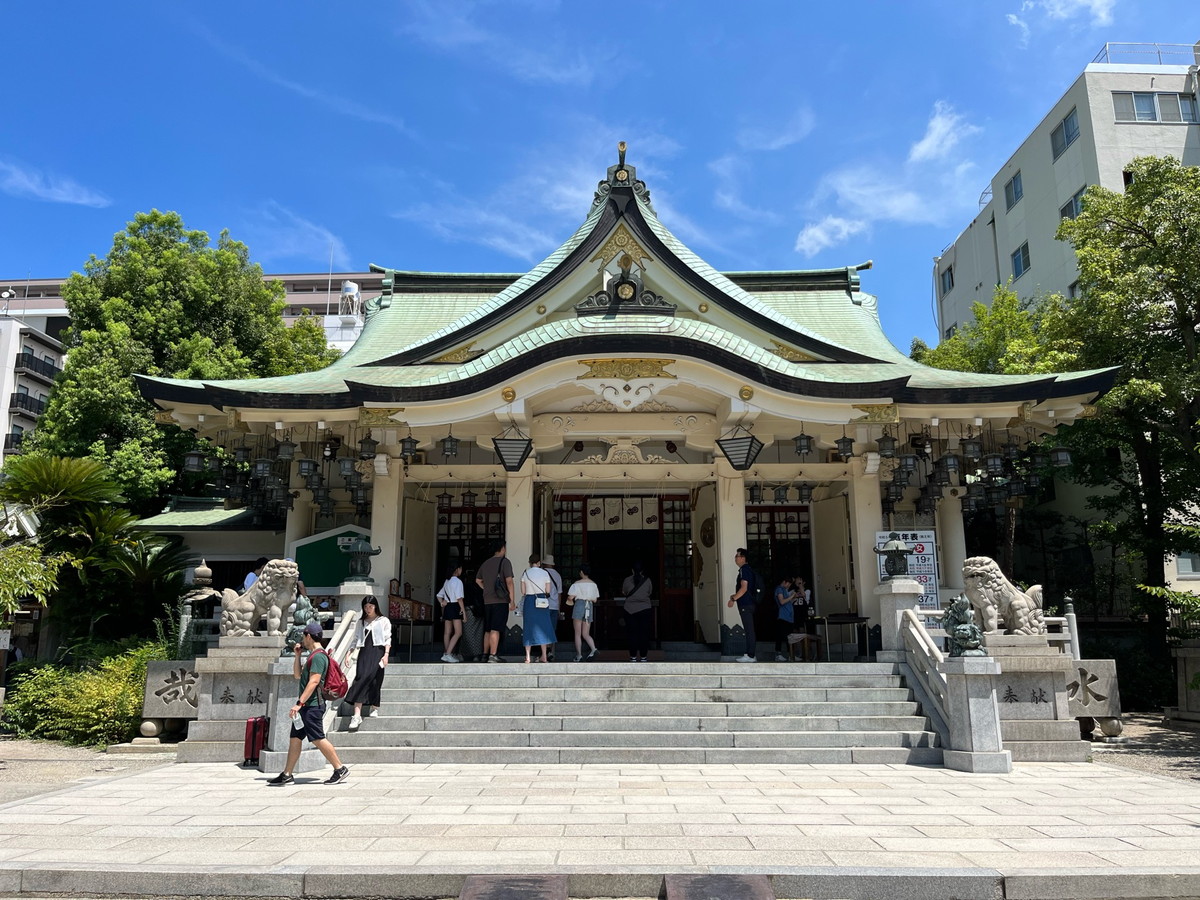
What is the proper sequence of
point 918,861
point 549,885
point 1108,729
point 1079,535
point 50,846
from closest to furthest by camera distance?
1. point 549,885
2. point 918,861
3. point 50,846
4. point 1108,729
5. point 1079,535

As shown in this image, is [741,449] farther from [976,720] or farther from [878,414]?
[976,720]

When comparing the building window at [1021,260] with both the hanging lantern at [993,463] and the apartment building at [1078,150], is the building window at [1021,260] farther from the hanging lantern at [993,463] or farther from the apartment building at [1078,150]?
the hanging lantern at [993,463]

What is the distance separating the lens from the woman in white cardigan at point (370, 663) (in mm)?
9836

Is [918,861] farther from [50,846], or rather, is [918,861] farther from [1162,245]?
[1162,245]

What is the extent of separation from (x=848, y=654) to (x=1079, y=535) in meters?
9.21

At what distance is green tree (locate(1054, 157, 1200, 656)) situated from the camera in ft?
47.8

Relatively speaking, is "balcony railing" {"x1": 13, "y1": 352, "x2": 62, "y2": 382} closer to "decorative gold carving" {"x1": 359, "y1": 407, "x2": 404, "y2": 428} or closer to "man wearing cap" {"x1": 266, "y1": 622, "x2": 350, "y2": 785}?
"decorative gold carving" {"x1": 359, "y1": 407, "x2": 404, "y2": 428}

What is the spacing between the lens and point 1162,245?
14836 millimetres

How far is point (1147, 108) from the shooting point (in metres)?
26.0

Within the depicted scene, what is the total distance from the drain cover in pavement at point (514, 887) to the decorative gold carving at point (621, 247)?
1206 centimetres

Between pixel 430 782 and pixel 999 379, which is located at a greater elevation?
pixel 999 379

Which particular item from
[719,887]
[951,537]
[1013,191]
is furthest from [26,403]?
[719,887]

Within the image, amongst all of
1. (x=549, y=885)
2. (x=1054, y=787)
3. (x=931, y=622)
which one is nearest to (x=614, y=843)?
(x=549, y=885)

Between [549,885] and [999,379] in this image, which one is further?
[999,379]
